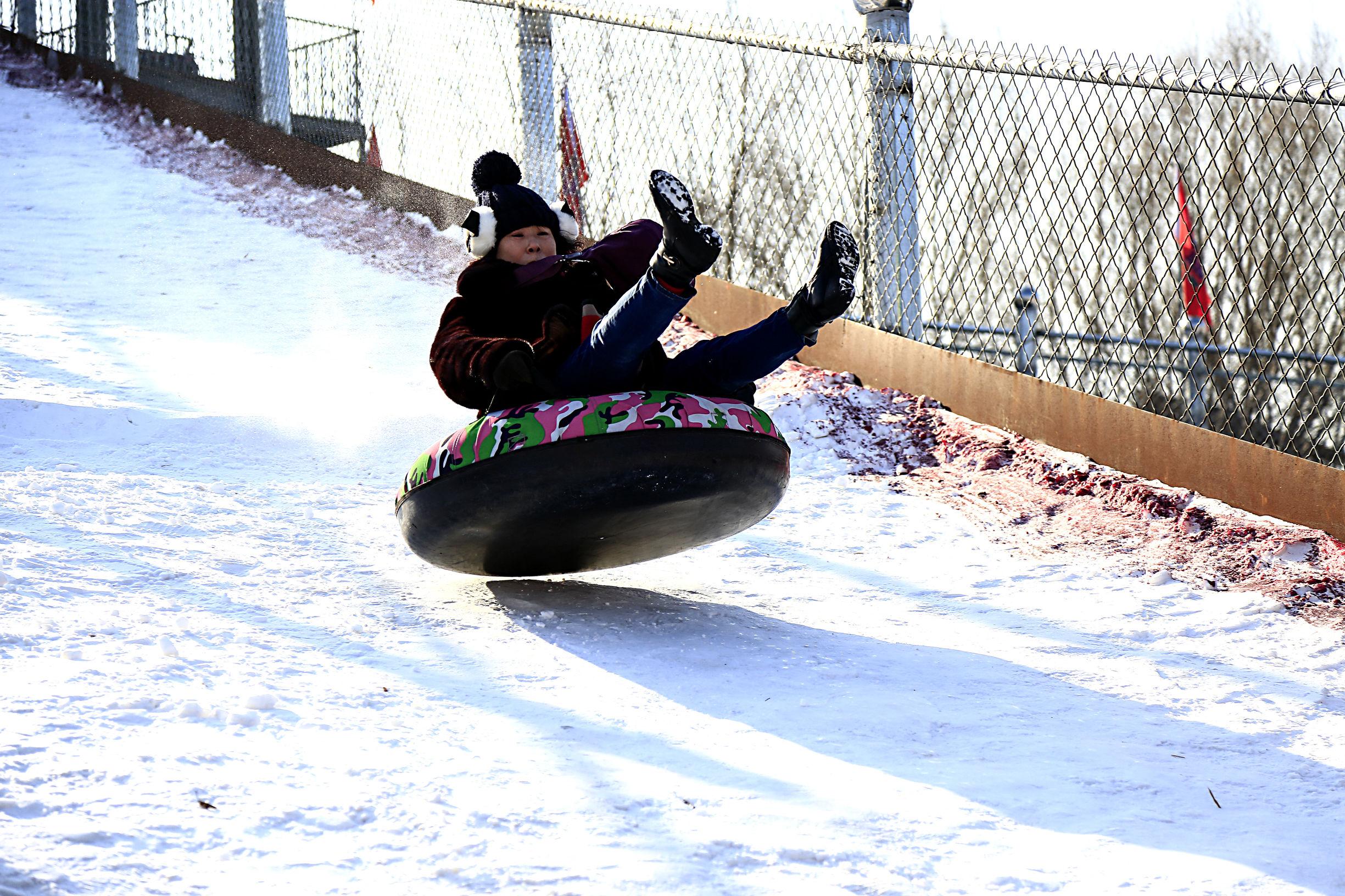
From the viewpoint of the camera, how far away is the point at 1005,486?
505 cm

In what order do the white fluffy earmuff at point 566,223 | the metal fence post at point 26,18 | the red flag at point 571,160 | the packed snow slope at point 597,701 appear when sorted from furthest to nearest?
1. the metal fence post at point 26,18
2. the red flag at point 571,160
3. the white fluffy earmuff at point 566,223
4. the packed snow slope at point 597,701

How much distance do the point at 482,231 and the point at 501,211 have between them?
9cm

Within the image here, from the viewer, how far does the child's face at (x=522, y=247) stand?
3.81 m

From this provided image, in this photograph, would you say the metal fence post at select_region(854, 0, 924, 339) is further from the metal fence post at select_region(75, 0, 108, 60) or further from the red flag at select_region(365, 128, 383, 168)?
the metal fence post at select_region(75, 0, 108, 60)

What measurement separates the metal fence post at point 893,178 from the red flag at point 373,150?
7285mm

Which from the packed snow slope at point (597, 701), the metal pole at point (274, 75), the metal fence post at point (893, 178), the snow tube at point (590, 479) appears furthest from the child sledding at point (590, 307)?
the metal pole at point (274, 75)

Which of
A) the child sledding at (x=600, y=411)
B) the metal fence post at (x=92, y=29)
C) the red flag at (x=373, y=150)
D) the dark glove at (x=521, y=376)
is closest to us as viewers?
the child sledding at (x=600, y=411)

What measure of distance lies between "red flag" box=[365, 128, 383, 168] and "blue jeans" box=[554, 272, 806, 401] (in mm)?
9492

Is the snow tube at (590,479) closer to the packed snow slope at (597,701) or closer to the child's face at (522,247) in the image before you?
the packed snow slope at (597,701)

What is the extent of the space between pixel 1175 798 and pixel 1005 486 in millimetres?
2557

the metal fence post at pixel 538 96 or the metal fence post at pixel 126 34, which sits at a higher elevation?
the metal fence post at pixel 126 34

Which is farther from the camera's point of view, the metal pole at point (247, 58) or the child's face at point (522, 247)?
the metal pole at point (247, 58)

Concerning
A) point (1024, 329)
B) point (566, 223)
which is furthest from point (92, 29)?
point (566, 223)

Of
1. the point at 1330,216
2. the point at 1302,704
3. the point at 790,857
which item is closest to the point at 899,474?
the point at 1302,704
